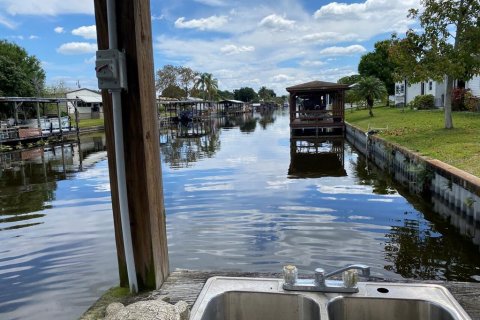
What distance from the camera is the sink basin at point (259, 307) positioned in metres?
2.31

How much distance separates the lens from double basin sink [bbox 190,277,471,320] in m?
2.23

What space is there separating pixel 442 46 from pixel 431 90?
17.0 metres

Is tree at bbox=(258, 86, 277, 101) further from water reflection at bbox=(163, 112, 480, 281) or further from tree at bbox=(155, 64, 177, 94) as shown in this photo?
water reflection at bbox=(163, 112, 480, 281)

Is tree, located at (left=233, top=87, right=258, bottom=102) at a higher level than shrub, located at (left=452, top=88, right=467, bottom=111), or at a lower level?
higher

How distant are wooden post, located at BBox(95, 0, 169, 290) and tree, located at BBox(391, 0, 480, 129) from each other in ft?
40.2

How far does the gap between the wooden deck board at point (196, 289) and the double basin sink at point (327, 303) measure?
7 cm

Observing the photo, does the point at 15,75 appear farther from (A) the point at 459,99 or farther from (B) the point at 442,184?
(B) the point at 442,184

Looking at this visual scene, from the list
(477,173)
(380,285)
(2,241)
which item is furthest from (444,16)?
(2,241)

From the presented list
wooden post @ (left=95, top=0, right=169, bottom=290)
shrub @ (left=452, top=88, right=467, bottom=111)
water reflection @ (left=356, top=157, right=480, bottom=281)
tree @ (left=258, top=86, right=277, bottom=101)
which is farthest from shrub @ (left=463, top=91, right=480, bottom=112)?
tree @ (left=258, top=86, right=277, bottom=101)

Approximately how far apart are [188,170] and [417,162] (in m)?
7.16

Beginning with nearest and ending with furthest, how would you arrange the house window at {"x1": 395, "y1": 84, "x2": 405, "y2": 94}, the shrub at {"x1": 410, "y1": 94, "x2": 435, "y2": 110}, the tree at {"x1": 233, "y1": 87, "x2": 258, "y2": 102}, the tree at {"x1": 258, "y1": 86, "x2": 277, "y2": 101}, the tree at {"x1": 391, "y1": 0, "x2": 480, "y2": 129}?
1. the tree at {"x1": 391, "y1": 0, "x2": 480, "y2": 129}
2. the shrub at {"x1": 410, "y1": 94, "x2": 435, "y2": 110}
3. the house window at {"x1": 395, "y1": 84, "x2": 405, "y2": 94}
4. the tree at {"x1": 233, "y1": 87, "x2": 258, "y2": 102}
5. the tree at {"x1": 258, "y1": 86, "x2": 277, "y2": 101}

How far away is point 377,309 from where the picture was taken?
2.28 meters

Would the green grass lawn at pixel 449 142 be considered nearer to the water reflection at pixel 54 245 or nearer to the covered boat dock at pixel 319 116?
the water reflection at pixel 54 245

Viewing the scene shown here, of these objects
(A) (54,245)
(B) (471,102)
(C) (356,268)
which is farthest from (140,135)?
(B) (471,102)
